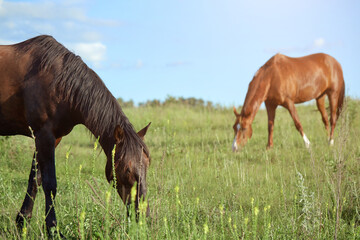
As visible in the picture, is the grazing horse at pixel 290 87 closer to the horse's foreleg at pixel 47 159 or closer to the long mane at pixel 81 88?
the long mane at pixel 81 88

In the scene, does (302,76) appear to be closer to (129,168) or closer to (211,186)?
(211,186)

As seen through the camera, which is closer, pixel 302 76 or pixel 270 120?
pixel 270 120

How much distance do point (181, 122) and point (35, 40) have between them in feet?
25.3

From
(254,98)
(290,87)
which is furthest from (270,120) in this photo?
(290,87)

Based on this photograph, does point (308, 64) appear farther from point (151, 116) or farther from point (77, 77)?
point (77, 77)

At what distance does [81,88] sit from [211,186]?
106 inches

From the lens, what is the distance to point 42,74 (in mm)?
4012

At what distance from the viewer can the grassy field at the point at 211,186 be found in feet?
10.1

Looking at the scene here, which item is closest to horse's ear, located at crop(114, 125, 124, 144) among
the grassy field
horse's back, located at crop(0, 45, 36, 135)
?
the grassy field

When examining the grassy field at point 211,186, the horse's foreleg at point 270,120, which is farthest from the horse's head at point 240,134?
the horse's foreleg at point 270,120

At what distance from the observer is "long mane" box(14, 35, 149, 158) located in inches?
146

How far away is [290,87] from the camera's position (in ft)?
30.8

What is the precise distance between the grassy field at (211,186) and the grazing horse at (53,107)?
299 mm

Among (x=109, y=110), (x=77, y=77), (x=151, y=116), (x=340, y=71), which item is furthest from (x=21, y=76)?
(x=340, y=71)
